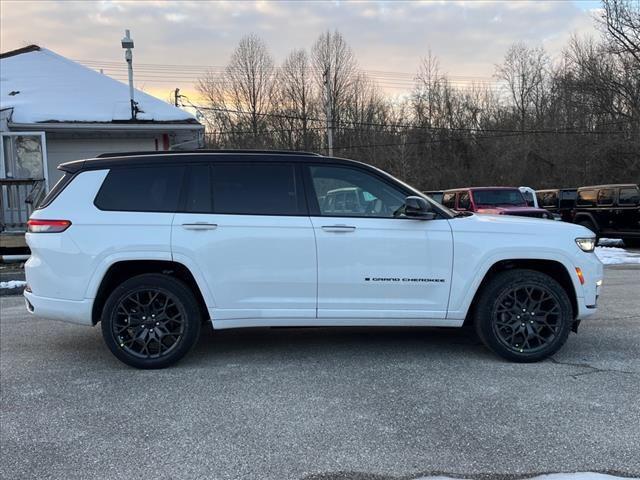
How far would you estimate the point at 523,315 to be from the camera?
4746mm

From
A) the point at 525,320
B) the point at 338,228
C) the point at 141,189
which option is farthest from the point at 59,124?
the point at 525,320

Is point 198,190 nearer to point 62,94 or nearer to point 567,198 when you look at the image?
point 62,94

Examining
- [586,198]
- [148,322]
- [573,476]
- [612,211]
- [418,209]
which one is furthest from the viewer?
[586,198]

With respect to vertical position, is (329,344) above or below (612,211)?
below

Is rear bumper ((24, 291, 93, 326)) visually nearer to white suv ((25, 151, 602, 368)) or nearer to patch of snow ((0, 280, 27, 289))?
white suv ((25, 151, 602, 368))

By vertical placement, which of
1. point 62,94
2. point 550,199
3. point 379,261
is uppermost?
point 62,94

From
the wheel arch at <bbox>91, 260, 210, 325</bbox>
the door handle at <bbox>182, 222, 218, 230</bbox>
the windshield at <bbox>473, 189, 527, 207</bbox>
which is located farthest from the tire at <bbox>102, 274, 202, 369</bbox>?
the windshield at <bbox>473, 189, 527, 207</bbox>

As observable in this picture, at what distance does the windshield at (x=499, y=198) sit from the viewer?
1505 centimetres

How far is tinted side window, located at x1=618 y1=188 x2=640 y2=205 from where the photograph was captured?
16188 millimetres

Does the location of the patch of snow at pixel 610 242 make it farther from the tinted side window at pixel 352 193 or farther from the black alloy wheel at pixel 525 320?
the tinted side window at pixel 352 193

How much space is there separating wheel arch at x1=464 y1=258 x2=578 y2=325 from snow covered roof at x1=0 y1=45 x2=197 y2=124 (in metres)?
10.4

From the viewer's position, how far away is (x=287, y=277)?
4648 mm

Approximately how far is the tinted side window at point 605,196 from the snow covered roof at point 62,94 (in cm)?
1298

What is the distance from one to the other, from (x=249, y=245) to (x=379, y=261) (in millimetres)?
1149
